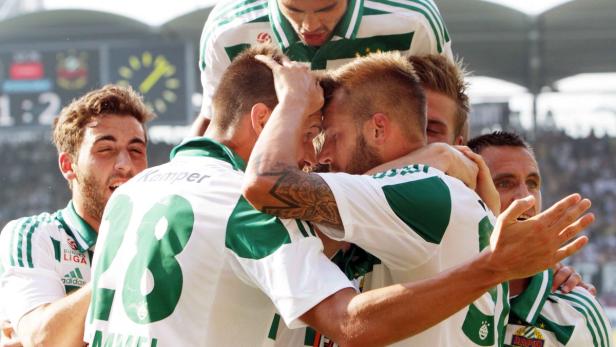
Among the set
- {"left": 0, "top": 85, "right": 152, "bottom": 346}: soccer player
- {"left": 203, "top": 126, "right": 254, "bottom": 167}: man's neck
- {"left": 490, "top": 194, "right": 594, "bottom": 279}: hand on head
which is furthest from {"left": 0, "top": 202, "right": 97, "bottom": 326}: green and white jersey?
{"left": 490, "top": 194, "right": 594, "bottom": 279}: hand on head

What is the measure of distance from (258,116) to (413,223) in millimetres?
650

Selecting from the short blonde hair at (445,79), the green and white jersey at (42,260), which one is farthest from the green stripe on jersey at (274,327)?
the green and white jersey at (42,260)

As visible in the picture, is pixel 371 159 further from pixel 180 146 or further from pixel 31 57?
pixel 31 57

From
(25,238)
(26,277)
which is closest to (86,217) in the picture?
(25,238)

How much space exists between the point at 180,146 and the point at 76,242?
56.2 inches

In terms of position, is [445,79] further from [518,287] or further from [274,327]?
[274,327]

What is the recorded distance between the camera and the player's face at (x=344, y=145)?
3.50m

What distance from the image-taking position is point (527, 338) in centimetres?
397

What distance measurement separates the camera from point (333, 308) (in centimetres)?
298

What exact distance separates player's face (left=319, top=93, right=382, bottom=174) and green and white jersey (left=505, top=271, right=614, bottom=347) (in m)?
0.94

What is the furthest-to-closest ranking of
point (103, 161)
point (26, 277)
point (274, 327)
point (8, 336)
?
point (103, 161), point (8, 336), point (26, 277), point (274, 327)

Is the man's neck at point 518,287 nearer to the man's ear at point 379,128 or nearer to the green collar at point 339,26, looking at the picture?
the man's ear at point 379,128

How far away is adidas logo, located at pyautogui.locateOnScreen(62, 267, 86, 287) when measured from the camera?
465 cm

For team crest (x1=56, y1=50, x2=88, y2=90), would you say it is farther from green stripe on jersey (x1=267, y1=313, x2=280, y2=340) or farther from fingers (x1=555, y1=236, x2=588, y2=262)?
fingers (x1=555, y1=236, x2=588, y2=262)
